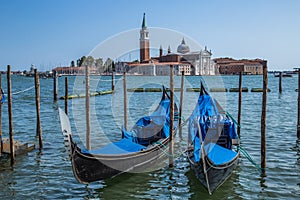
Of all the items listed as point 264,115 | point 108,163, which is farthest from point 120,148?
point 264,115

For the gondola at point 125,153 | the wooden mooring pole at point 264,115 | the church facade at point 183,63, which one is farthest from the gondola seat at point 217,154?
the church facade at point 183,63

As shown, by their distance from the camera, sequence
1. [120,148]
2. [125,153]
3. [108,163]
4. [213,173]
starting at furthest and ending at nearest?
[120,148] → [125,153] → [108,163] → [213,173]

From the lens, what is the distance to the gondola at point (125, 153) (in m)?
5.63

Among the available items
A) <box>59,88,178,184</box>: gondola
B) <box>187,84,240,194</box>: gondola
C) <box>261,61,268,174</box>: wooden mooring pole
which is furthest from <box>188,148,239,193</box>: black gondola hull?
<box>59,88,178,184</box>: gondola

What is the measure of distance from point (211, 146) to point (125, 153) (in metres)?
1.59

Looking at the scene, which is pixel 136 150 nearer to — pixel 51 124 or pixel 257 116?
pixel 51 124

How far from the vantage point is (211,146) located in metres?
6.45

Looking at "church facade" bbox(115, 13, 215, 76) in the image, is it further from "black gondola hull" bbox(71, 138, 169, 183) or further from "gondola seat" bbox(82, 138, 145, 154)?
"gondola seat" bbox(82, 138, 145, 154)

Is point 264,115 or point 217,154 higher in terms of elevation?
point 264,115

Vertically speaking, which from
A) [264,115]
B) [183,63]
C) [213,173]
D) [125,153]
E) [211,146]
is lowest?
[213,173]

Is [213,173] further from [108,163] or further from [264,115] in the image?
[264,115]

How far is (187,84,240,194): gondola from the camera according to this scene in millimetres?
5703

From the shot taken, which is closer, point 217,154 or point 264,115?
point 217,154

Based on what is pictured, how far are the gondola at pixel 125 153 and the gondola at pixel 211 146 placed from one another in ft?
2.53
